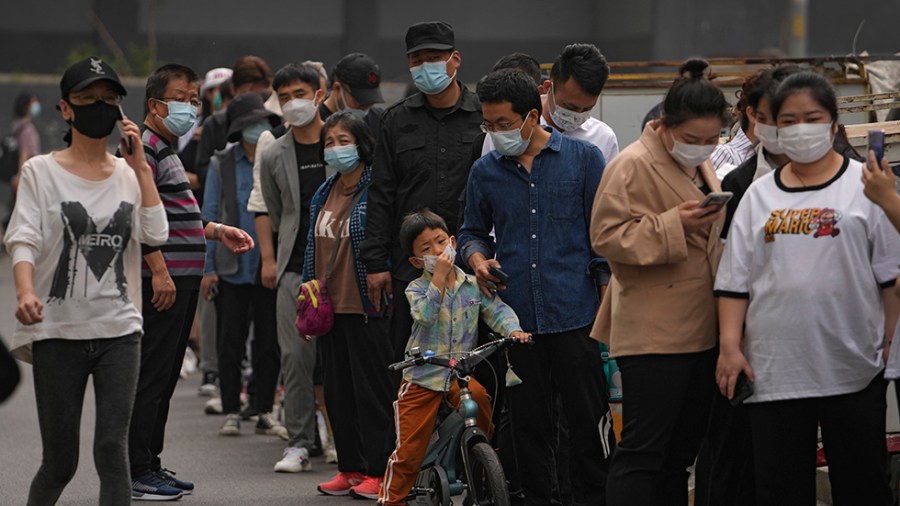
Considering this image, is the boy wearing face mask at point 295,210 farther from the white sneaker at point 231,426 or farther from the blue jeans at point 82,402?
the blue jeans at point 82,402

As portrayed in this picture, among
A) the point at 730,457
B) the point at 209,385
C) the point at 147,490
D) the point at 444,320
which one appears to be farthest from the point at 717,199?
the point at 209,385

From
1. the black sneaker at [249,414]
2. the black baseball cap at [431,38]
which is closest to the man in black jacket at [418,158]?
the black baseball cap at [431,38]

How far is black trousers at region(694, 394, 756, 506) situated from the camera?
6258mm

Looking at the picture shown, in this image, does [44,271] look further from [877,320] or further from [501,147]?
[877,320]

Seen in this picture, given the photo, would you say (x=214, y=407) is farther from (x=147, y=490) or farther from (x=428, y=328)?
(x=428, y=328)

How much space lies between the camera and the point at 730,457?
20.7 ft

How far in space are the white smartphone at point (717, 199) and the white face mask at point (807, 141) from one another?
0.87 ft

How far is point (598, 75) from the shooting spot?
24.0 feet

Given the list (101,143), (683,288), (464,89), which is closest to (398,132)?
(464,89)

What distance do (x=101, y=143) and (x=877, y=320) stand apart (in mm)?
3166

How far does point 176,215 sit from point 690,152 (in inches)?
131

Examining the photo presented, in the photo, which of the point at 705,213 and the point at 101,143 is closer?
the point at 705,213

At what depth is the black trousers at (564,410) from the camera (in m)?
6.80

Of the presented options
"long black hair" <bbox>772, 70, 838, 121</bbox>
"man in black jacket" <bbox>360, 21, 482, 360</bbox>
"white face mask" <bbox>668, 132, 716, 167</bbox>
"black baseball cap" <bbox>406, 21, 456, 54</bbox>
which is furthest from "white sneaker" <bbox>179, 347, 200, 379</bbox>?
"long black hair" <bbox>772, 70, 838, 121</bbox>
